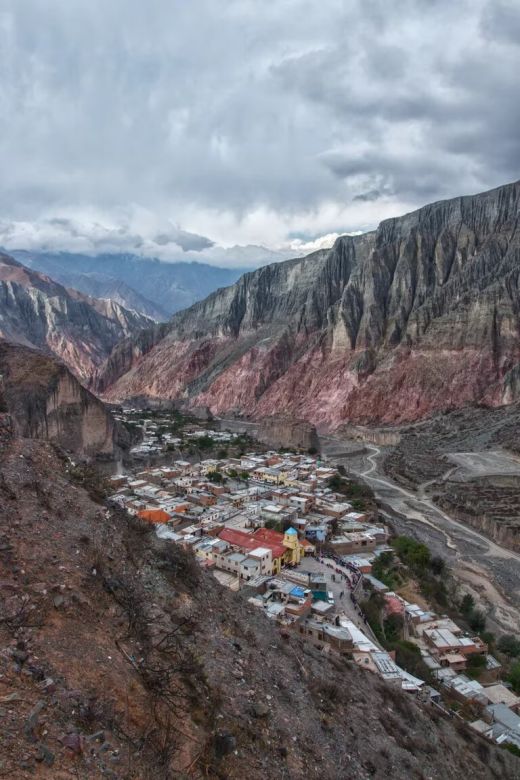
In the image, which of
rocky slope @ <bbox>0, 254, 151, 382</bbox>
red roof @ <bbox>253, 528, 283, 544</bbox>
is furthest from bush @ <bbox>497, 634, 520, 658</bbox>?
rocky slope @ <bbox>0, 254, 151, 382</bbox>

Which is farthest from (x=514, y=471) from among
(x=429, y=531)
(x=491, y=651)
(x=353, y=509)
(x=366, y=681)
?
(x=366, y=681)

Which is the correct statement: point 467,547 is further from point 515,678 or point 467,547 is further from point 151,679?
point 151,679

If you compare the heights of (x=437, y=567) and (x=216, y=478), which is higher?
(x=216, y=478)

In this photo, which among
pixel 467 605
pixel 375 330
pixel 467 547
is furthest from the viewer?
pixel 375 330

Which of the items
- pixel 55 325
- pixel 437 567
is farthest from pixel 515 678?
pixel 55 325

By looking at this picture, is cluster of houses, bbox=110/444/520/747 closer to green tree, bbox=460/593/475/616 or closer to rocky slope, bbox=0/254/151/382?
green tree, bbox=460/593/475/616

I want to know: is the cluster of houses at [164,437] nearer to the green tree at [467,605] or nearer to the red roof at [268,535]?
the red roof at [268,535]

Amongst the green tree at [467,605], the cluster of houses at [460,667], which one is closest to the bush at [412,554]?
the green tree at [467,605]
